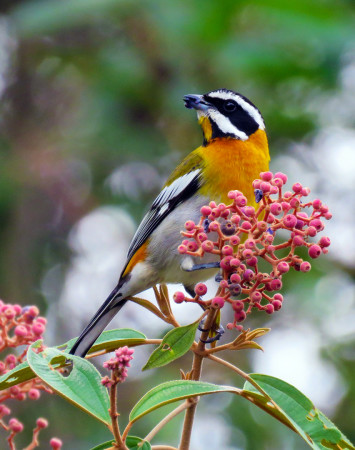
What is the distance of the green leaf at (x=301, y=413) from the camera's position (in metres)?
2.04

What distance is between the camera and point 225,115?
12.8 ft

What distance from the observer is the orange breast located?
3.51 meters

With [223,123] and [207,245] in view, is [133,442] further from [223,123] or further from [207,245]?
[223,123]

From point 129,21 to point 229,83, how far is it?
1112 mm

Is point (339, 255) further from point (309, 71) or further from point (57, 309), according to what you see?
point (57, 309)

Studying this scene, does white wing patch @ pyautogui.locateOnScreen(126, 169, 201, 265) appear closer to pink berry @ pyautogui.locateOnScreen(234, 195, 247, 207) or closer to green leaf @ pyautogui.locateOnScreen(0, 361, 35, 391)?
pink berry @ pyautogui.locateOnScreen(234, 195, 247, 207)

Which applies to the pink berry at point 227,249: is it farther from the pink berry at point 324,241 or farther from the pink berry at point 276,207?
the pink berry at point 324,241

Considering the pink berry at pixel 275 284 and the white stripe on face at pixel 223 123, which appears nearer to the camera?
the pink berry at pixel 275 284

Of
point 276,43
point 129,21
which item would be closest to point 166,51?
point 129,21

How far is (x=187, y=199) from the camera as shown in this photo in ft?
11.8

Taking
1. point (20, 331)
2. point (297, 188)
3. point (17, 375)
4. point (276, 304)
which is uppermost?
point (297, 188)

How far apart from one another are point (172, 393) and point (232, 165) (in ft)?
5.95

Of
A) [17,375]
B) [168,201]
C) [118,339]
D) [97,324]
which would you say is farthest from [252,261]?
[168,201]

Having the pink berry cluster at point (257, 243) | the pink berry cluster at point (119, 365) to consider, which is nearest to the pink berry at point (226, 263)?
the pink berry cluster at point (257, 243)
